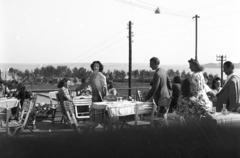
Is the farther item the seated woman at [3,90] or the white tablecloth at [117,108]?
the seated woman at [3,90]

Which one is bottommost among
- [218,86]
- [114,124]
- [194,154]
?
[194,154]

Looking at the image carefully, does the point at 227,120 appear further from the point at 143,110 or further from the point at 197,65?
the point at 143,110

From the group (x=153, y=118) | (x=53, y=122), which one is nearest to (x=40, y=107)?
(x=53, y=122)

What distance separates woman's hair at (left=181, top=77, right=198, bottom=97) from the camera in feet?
17.4

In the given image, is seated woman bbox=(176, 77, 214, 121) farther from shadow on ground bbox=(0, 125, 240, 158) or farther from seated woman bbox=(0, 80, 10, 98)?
seated woman bbox=(0, 80, 10, 98)

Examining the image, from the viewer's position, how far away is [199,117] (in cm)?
534

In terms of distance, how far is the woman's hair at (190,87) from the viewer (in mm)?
5293

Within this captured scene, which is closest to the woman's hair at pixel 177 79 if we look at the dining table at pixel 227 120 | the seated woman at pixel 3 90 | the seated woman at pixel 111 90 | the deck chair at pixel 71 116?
the seated woman at pixel 111 90

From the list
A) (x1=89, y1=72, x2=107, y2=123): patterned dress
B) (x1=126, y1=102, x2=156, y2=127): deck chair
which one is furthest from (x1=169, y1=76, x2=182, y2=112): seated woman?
(x1=89, y1=72, x2=107, y2=123): patterned dress

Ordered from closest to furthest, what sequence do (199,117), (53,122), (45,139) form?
(199,117)
(45,139)
(53,122)

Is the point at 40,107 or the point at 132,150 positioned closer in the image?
the point at 132,150

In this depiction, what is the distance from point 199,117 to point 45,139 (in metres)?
2.68

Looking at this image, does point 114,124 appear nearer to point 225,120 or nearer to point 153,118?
point 153,118

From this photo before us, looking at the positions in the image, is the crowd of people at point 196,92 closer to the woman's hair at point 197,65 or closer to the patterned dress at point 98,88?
the woman's hair at point 197,65
